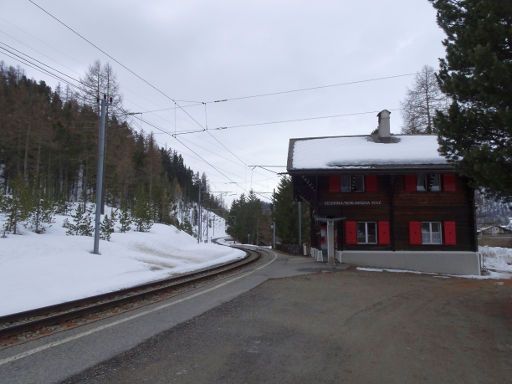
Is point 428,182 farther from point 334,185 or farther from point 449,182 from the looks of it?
point 334,185

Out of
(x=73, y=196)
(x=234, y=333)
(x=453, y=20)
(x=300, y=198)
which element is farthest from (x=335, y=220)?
(x=73, y=196)

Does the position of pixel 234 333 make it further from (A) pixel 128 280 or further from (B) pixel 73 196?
(B) pixel 73 196

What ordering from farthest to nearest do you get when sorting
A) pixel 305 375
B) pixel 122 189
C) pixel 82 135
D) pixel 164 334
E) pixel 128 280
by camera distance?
pixel 122 189, pixel 82 135, pixel 128 280, pixel 164 334, pixel 305 375

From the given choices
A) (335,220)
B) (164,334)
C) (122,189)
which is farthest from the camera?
(122,189)

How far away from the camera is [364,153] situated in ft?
89.5

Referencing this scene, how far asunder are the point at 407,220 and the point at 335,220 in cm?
453

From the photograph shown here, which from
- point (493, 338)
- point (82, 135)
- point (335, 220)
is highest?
point (82, 135)

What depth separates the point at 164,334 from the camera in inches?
306

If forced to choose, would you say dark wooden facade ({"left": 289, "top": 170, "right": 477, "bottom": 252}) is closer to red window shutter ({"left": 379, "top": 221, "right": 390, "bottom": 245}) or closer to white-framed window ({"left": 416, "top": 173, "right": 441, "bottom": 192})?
red window shutter ({"left": 379, "top": 221, "right": 390, "bottom": 245})

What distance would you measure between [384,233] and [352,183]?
11.4 ft

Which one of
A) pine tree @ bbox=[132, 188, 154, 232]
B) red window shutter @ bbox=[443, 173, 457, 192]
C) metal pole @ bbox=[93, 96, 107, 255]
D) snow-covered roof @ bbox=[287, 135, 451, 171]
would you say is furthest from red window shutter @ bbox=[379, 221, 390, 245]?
pine tree @ bbox=[132, 188, 154, 232]

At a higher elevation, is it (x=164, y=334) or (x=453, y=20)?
(x=453, y=20)

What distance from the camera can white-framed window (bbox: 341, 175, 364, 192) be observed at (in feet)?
87.0

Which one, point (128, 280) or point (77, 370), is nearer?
point (77, 370)
